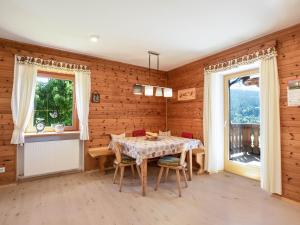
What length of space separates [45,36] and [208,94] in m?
3.25

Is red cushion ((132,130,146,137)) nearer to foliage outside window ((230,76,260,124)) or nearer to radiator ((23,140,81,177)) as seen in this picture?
radiator ((23,140,81,177))

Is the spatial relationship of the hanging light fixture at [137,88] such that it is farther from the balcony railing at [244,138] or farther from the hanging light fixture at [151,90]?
the balcony railing at [244,138]

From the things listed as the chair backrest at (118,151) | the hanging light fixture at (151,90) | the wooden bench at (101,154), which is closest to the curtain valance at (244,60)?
the hanging light fixture at (151,90)

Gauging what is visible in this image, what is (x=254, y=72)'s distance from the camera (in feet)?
11.5

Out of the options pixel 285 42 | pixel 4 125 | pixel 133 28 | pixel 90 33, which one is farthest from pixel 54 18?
pixel 285 42

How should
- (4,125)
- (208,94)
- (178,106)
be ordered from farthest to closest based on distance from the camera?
(178,106) → (208,94) → (4,125)

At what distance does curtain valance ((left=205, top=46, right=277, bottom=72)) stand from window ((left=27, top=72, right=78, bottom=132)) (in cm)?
309

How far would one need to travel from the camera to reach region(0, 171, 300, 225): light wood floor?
2.17 meters

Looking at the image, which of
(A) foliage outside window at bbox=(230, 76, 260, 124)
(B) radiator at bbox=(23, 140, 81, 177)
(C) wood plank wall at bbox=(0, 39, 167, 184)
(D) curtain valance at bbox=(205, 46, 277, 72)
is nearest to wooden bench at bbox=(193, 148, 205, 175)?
(A) foliage outside window at bbox=(230, 76, 260, 124)

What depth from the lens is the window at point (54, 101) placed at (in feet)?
12.2

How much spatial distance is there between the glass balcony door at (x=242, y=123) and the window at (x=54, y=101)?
3.46 metres

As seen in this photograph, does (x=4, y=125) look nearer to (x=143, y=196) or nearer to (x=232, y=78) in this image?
(x=143, y=196)

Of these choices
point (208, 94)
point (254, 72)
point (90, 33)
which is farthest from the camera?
point (208, 94)

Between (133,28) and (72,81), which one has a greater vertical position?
(133,28)
